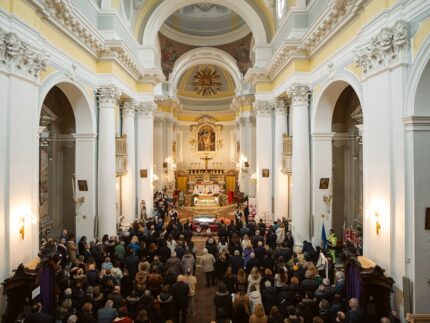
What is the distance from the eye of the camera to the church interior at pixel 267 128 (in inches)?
258

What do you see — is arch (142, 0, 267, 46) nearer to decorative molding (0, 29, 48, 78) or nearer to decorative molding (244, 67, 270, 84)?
decorative molding (244, 67, 270, 84)

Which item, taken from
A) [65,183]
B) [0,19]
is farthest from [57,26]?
[65,183]

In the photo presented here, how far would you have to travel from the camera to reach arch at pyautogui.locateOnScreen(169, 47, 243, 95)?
89.2ft

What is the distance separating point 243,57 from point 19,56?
21.3 m

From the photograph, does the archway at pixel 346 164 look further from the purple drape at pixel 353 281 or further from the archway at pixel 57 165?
the archway at pixel 57 165

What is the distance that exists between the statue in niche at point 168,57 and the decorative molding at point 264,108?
1226 cm

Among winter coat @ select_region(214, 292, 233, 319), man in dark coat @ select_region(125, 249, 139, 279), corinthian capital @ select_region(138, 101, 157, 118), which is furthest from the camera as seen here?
corinthian capital @ select_region(138, 101, 157, 118)

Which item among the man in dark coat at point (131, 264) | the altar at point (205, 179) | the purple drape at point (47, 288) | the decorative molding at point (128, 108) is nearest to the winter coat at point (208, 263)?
the man in dark coat at point (131, 264)

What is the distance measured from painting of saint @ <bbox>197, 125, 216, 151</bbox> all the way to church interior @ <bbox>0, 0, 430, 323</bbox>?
8.48 metres

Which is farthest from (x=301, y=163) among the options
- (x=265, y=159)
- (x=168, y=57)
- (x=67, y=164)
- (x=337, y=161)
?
(x=168, y=57)

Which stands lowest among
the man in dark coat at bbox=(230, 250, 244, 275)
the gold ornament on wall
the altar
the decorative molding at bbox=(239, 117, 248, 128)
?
the man in dark coat at bbox=(230, 250, 244, 275)

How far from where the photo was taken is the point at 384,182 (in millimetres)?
7109

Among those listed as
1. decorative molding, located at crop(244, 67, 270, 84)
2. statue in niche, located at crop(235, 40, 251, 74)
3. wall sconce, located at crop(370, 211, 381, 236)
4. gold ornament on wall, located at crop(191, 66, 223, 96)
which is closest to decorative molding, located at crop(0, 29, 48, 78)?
wall sconce, located at crop(370, 211, 381, 236)

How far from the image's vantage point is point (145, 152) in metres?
17.5
